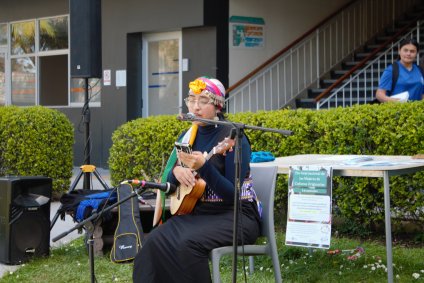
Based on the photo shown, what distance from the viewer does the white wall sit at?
12.6 m

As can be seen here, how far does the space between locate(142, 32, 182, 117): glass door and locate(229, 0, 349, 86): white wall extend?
1122mm

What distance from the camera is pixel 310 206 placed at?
4926 millimetres

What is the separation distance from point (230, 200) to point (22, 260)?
2.68 m

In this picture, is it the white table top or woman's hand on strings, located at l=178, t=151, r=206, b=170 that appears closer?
woman's hand on strings, located at l=178, t=151, r=206, b=170

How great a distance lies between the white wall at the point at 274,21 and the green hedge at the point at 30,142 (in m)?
3.74

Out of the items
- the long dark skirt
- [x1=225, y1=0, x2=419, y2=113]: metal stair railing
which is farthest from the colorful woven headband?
[x1=225, y1=0, x2=419, y2=113]: metal stair railing

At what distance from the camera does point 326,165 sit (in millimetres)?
4988

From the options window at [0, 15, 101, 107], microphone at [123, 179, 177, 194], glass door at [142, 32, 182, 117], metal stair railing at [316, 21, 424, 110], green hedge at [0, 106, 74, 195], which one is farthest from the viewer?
window at [0, 15, 101, 107]

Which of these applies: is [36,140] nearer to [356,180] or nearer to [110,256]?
[110,256]

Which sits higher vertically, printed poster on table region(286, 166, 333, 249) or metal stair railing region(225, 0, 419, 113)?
metal stair railing region(225, 0, 419, 113)

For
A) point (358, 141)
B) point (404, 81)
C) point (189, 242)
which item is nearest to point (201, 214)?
point (189, 242)

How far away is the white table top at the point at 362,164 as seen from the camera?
469 cm

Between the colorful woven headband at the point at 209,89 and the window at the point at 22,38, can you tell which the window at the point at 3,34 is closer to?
the window at the point at 22,38

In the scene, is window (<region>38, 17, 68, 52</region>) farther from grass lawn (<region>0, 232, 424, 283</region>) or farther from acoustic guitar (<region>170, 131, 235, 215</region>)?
acoustic guitar (<region>170, 131, 235, 215</region>)
